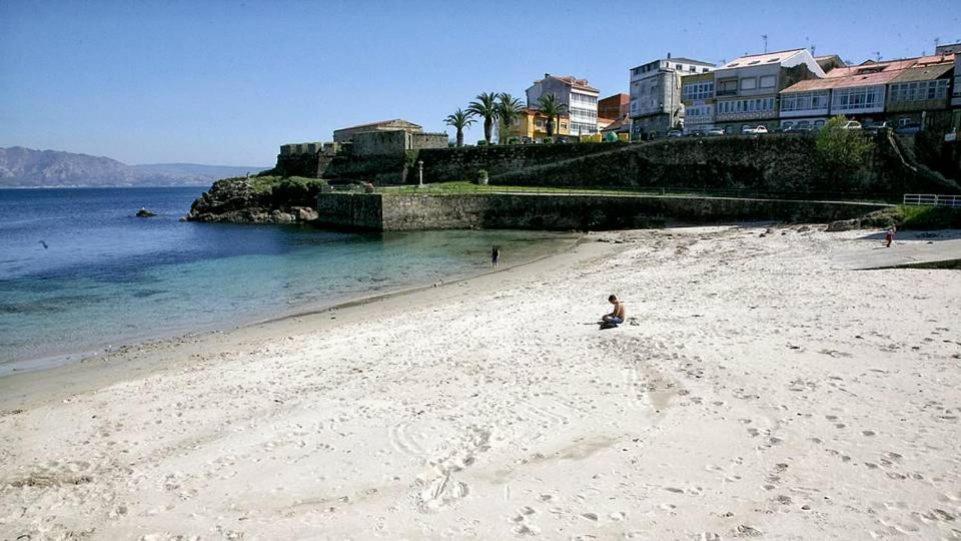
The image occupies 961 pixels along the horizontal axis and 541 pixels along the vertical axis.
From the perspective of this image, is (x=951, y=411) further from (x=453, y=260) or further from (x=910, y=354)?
(x=453, y=260)

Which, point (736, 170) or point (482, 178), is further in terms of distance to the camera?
point (482, 178)

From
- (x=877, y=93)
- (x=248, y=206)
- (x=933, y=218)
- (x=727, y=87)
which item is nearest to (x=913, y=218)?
(x=933, y=218)

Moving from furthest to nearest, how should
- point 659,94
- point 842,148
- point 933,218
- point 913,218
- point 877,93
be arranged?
point 659,94, point 877,93, point 842,148, point 913,218, point 933,218

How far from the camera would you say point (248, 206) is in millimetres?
59344

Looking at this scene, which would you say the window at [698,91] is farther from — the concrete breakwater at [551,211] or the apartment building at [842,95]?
the concrete breakwater at [551,211]

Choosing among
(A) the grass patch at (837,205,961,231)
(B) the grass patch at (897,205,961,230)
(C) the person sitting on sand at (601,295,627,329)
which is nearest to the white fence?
(A) the grass patch at (837,205,961,231)

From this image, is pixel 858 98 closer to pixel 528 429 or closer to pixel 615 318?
pixel 615 318

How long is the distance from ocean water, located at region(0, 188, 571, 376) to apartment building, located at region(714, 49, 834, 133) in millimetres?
26306

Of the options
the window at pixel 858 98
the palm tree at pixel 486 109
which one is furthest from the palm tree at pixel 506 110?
the window at pixel 858 98

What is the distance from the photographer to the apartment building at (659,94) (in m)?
66.8

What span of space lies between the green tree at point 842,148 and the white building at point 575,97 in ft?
136

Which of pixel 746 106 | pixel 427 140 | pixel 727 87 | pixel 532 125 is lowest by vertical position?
pixel 427 140

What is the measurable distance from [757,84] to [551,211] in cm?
2527

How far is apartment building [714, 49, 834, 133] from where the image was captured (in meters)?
52.8
